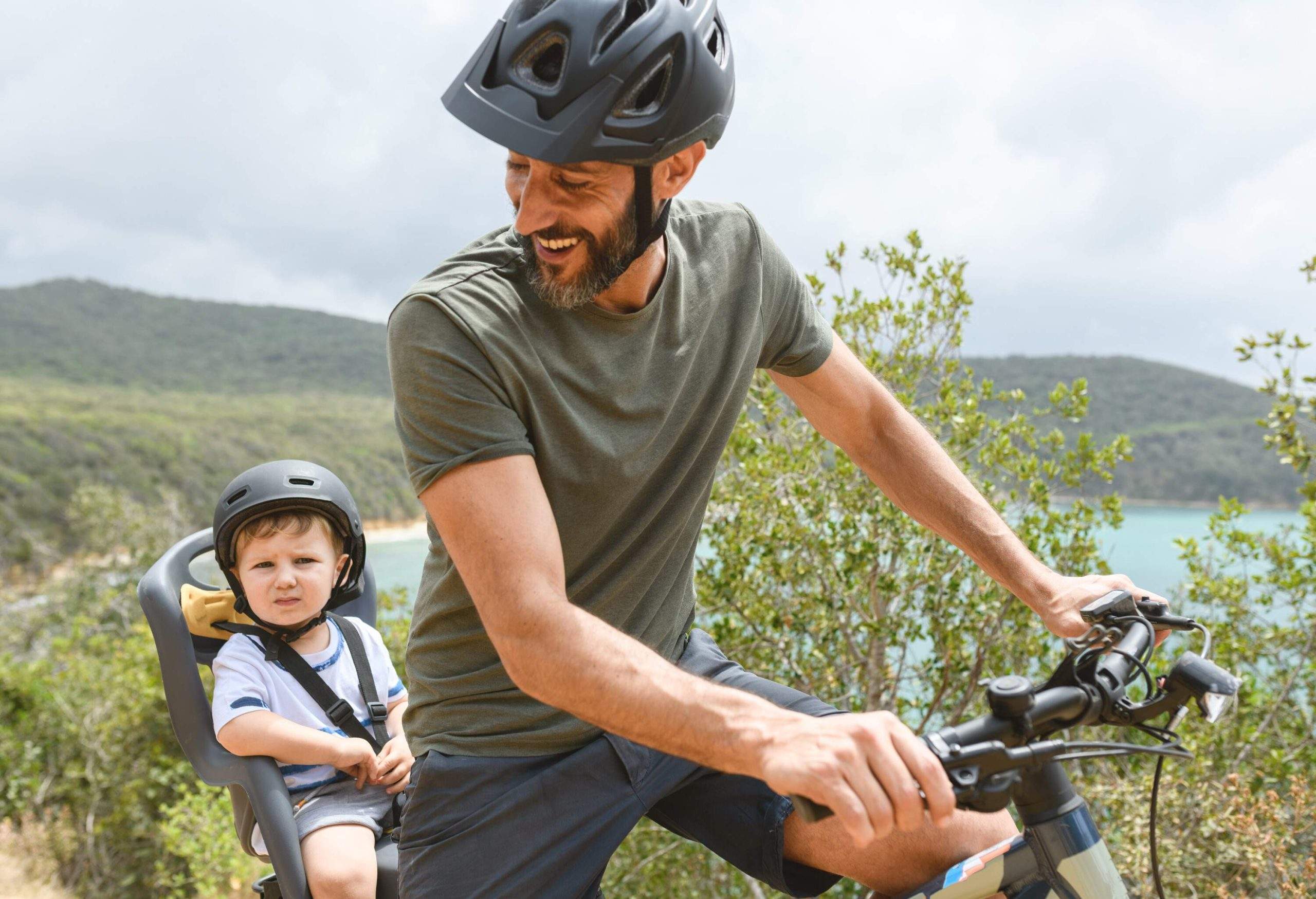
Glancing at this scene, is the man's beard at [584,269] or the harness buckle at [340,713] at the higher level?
A: the man's beard at [584,269]

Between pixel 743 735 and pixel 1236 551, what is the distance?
182 inches

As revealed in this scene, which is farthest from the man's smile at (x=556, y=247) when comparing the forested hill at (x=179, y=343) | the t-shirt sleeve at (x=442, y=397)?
the forested hill at (x=179, y=343)

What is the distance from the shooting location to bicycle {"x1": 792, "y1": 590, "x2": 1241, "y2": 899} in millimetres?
1428

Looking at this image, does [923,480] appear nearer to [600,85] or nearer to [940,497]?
[940,497]

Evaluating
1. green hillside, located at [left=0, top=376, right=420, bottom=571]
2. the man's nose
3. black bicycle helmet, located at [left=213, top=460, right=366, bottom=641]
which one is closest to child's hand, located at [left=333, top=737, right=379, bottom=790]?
black bicycle helmet, located at [left=213, top=460, right=366, bottom=641]

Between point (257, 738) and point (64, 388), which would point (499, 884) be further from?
point (64, 388)

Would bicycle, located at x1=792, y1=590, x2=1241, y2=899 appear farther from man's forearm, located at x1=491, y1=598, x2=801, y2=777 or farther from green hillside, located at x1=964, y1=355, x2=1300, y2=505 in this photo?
green hillside, located at x1=964, y1=355, x2=1300, y2=505

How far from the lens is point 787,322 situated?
2.53 metres

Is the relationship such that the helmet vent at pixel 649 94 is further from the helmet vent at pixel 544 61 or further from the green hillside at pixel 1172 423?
the green hillside at pixel 1172 423

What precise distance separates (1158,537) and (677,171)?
5113mm

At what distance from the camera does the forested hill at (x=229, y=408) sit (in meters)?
13.2

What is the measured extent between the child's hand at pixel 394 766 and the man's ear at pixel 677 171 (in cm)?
157

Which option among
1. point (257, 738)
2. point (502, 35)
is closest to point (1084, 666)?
point (502, 35)

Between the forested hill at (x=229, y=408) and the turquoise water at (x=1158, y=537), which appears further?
the forested hill at (x=229, y=408)
